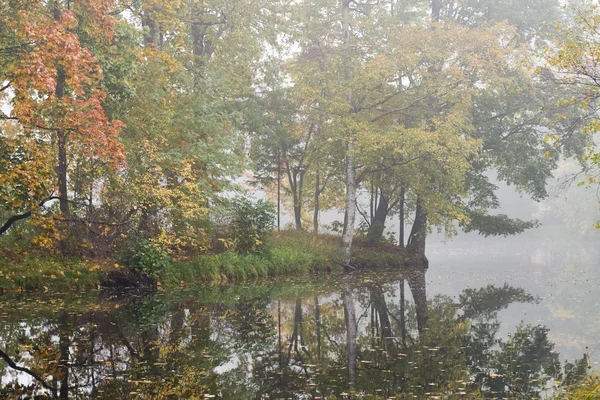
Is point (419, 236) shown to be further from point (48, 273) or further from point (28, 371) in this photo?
point (28, 371)

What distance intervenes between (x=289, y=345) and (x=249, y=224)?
11.1 metres

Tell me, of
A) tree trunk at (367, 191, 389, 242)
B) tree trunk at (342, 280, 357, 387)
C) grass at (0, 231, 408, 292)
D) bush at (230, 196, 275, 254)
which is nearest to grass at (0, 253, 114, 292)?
grass at (0, 231, 408, 292)

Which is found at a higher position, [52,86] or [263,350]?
[52,86]

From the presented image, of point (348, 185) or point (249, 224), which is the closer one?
point (249, 224)

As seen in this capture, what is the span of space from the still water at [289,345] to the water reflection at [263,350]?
0.09 ft

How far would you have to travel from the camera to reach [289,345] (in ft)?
32.4

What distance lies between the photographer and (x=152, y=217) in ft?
57.9

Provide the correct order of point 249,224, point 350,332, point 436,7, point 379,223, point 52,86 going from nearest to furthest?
1. point 350,332
2. point 52,86
3. point 249,224
4. point 379,223
5. point 436,7

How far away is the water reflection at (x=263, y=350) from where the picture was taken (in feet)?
23.4

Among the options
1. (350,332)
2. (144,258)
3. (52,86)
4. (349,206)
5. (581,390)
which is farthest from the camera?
(349,206)

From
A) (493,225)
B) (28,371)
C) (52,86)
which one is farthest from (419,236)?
(28,371)

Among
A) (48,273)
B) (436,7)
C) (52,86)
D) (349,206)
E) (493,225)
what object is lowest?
(48,273)

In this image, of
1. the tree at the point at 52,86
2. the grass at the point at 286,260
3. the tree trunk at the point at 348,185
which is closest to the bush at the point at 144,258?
the grass at the point at 286,260

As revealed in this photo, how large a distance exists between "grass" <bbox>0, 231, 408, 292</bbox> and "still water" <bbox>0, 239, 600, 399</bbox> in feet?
3.62
